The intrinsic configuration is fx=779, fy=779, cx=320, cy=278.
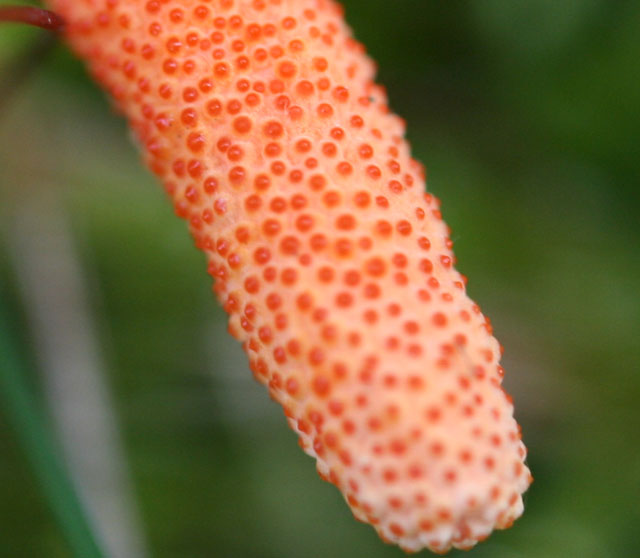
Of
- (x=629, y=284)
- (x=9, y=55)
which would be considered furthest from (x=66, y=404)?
(x=629, y=284)

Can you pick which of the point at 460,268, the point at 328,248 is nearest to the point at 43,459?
the point at 328,248

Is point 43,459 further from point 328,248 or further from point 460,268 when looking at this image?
point 460,268

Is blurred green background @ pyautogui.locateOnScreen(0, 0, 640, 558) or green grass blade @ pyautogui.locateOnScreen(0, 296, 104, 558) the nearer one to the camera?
green grass blade @ pyautogui.locateOnScreen(0, 296, 104, 558)

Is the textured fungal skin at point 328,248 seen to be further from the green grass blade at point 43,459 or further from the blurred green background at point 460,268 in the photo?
the blurred green background at point 460,268

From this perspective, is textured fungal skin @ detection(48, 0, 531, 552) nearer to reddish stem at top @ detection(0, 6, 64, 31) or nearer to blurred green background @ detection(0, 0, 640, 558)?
reddish stem at top @ detection(0, 6, 64, 31)

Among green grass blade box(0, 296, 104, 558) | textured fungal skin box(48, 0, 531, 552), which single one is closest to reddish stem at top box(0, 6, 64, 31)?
textured fungal skin box(48, 0, 531, 552)

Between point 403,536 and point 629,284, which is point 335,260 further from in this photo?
point 629,284

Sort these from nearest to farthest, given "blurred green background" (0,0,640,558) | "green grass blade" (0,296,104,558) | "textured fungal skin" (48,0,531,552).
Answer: "textured fungal skin" (48,0,531,552) → "green grass blade" (0,296,104,558) → "blurred green background" (0,0,640,558)

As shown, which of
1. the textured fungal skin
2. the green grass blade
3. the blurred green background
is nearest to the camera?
the textured fungal skin

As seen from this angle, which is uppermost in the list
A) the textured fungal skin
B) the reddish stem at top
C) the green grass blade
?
the reddish stem at top
